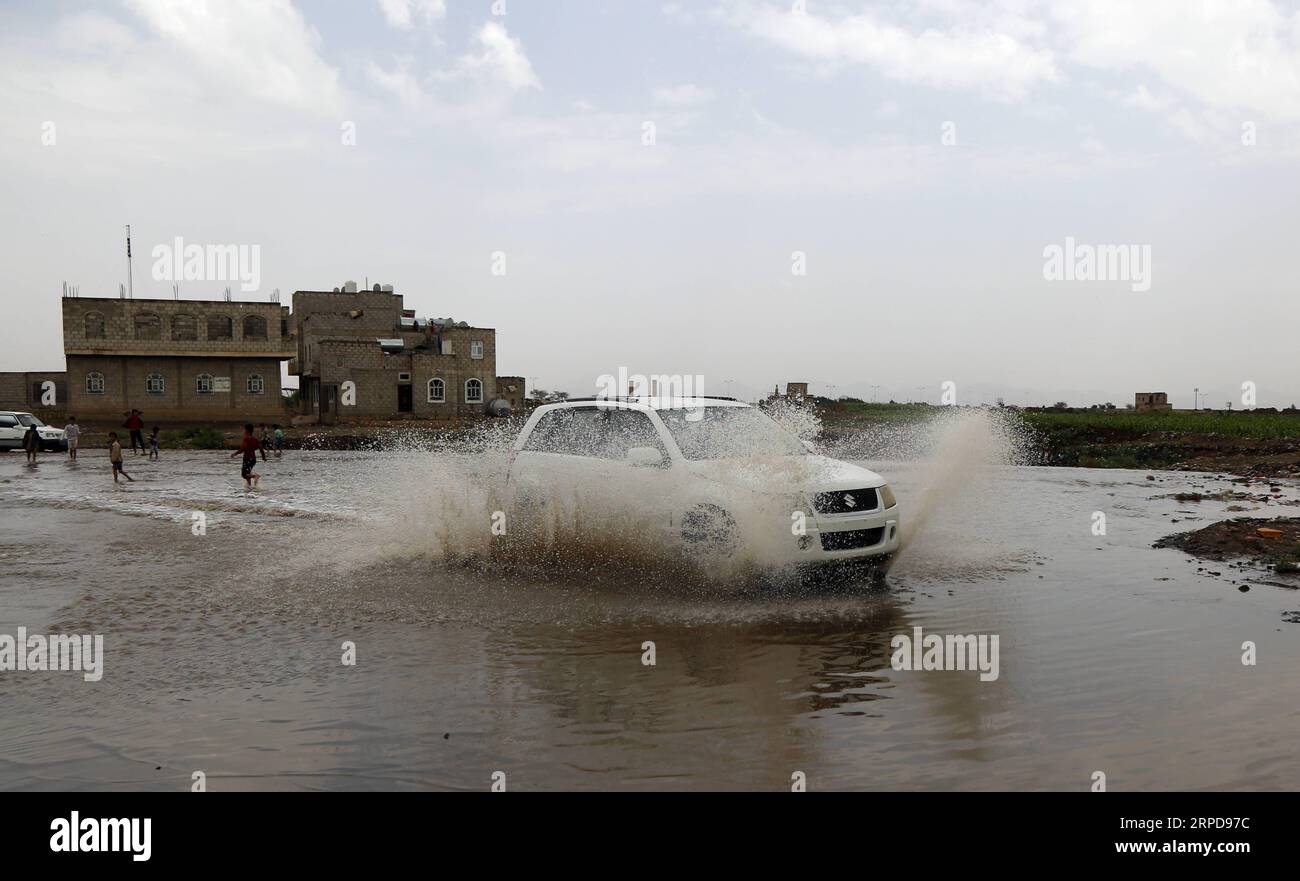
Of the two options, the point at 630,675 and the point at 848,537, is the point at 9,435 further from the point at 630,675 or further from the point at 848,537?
the point at 630,675

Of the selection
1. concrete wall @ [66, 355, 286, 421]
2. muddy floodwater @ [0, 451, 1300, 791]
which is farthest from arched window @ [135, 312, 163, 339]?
muddy floodwater @ [0, 451, 1300, 791]

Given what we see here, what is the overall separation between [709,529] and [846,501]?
1.28m

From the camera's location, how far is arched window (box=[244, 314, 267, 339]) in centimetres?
6119

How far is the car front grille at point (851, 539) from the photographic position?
8445 mm

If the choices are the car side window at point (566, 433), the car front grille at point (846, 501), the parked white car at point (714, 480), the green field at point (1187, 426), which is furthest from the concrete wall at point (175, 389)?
the car front grille at point (846, 501)

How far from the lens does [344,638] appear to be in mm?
7195

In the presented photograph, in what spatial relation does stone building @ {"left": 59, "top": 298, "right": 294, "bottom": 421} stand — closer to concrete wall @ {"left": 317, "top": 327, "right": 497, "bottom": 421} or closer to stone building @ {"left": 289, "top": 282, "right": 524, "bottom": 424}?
stone building @ {"left": 289, "top": 282, "right": 524, "bottom": 424}

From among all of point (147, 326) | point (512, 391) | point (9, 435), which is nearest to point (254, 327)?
point (147, 326)

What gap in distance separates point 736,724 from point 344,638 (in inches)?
137

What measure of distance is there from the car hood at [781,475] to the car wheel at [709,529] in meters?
0.28

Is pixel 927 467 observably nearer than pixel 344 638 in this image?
No

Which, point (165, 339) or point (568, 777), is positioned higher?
point (165, 339)

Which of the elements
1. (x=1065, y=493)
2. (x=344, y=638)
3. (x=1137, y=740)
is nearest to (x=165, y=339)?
(x=1065, y=493)
